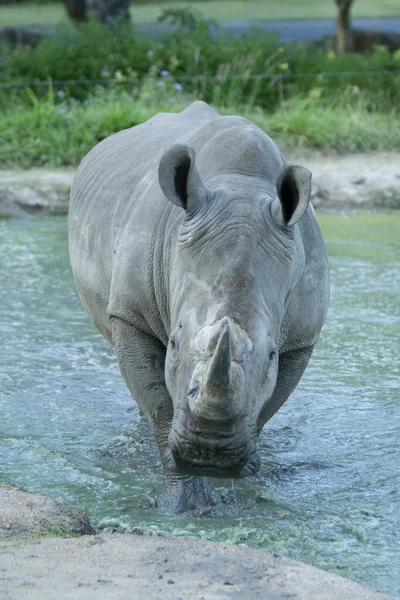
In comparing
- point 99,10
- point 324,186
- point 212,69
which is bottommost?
point 324,186

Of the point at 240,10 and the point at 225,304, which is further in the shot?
the point at 240,10

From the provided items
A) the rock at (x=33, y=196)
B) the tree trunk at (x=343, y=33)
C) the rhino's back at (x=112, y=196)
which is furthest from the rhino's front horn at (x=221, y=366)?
the tree trunk at (x=343, y=33)

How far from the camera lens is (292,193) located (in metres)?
4.04

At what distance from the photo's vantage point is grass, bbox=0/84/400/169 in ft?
47.2

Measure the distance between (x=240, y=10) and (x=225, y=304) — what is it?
29239 mm

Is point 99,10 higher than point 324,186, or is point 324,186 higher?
point 99,10

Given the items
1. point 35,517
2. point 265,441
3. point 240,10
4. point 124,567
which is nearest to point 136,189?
point 265,441

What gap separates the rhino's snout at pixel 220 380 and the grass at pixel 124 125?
423 inches

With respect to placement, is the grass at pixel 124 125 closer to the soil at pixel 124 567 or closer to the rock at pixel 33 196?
the rock at pixel 33 196

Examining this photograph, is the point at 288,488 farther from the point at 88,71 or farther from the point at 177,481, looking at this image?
the point at 88,71

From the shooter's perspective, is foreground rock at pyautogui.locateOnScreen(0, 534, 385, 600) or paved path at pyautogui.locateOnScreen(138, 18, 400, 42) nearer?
foreground rock at pyautogui.locateOnScreen(0, 534, 385, 600)

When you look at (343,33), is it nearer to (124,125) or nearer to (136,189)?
(124,125)

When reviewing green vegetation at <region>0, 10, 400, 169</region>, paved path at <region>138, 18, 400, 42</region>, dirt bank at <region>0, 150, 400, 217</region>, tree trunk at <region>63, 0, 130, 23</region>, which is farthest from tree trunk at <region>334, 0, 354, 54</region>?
dirt bank at <region>0, 150, 400, 217</region>

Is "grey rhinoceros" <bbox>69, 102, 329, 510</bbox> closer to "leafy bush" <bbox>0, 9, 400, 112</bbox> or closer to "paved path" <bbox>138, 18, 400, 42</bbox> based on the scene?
"leafy bush" <bbox>0, 9, 400, 112</bbox>
